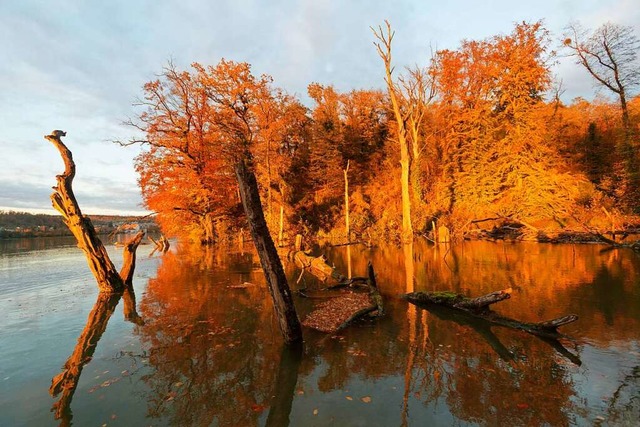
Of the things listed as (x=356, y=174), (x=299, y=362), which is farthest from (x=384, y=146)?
(x=299, y=362)

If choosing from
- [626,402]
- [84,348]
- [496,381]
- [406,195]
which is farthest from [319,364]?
[406,195]

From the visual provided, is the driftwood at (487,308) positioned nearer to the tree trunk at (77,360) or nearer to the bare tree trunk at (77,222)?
the tree trunk at (77,360)

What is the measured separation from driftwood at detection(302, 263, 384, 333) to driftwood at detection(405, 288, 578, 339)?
4.74 feet

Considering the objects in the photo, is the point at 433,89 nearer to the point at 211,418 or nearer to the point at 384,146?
the point at 384,146

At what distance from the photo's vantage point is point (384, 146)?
39.9m

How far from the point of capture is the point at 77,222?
500 inches

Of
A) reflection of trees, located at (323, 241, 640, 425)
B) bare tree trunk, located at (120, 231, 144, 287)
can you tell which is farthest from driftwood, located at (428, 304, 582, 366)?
bare tree trunk, located at (120, 231, 144, 287)

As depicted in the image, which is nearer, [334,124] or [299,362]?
[299,362]

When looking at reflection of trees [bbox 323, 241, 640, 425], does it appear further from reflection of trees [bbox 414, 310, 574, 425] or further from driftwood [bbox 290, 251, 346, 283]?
driftwood [bbox 290, 251, 346, 283]

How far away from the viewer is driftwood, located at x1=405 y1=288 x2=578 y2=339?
22.9 feet

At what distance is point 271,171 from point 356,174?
11.6 m

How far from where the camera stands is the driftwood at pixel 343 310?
8.34 m

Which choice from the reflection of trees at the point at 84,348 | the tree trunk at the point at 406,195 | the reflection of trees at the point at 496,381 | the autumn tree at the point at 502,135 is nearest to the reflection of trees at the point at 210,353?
the reflection of trees at the point at 84,348

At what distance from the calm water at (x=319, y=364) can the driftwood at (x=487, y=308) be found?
247mm
